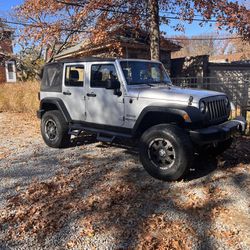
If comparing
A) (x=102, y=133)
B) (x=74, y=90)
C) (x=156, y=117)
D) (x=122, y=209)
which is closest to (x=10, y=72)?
(x=74, y=90)

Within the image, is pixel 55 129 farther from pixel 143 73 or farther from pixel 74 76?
pixel 143 73

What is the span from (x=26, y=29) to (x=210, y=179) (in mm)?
11686

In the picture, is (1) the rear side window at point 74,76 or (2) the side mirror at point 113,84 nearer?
(2) the side mirror at point 113,84

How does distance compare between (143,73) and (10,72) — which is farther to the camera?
(10,72)

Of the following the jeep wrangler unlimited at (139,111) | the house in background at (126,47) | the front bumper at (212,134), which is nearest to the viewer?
the front bumper at (212,134)

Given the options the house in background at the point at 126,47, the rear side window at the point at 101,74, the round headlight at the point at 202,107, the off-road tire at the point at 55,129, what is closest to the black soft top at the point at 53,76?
the off-road tire at the point at 55,129

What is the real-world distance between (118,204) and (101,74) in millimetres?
2700

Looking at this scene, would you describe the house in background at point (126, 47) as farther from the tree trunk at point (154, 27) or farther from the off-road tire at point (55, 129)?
the off-road tire at point (55, 129)

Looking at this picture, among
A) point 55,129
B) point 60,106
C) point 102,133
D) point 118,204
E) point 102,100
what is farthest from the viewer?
point 55,129

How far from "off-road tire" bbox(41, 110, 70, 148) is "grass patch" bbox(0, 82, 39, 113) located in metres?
6.84

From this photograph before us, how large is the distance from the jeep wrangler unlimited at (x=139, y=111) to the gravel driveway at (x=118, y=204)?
0.48 metres

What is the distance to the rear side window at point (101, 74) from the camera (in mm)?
5523

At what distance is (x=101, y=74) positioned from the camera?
226 inches

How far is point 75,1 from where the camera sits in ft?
38.3
